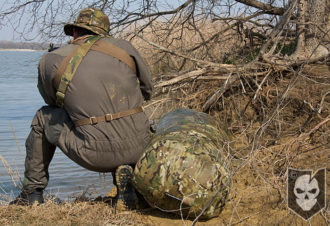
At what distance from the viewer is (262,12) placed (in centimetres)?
716

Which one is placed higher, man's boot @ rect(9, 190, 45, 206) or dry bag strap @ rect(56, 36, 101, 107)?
dry bag strap @ rect(56, 36, 101, 107)

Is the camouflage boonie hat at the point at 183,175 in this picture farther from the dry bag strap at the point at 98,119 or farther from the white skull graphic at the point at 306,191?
the white skull graphic at the point at 306,191

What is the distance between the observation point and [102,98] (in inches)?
144

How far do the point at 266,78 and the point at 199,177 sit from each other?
267 cm

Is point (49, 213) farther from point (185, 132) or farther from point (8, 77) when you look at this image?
point (8, 77)

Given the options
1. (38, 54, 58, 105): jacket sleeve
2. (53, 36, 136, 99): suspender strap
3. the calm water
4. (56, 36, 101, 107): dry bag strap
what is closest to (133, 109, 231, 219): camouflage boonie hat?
(53, 36, 136, 99): suspender strap

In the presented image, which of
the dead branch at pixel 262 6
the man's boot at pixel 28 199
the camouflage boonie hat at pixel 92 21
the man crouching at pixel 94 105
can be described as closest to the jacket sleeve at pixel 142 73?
the man crouching at pixel 94 105

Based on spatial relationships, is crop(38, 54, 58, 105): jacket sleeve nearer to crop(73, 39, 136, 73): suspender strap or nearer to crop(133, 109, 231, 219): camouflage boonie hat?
crop(73, 39, 136, 73): suspender strap

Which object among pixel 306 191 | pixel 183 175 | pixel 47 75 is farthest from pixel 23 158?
pixel 306 191

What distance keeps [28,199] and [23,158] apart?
331cm

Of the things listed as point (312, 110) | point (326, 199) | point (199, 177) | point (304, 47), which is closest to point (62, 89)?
point (199, 177)

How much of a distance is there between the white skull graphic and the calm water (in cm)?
199

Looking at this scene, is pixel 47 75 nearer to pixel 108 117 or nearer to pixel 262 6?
pixel 108 117

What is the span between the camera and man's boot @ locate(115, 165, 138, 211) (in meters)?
3.74
